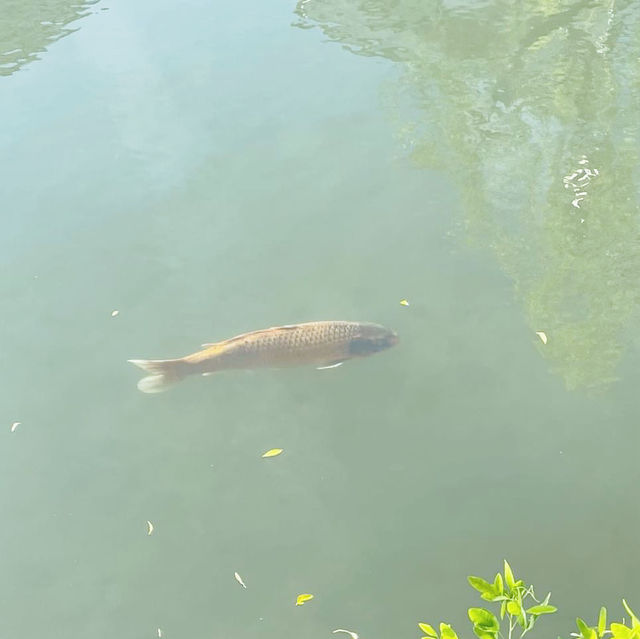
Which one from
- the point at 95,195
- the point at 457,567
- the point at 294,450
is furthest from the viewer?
the point at 95,195

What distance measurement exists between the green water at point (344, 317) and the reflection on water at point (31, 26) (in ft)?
4.11

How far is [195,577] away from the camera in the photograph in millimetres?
4309

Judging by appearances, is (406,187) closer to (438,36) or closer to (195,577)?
(438,36)

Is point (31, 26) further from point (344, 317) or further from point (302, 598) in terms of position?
point (302, 598)

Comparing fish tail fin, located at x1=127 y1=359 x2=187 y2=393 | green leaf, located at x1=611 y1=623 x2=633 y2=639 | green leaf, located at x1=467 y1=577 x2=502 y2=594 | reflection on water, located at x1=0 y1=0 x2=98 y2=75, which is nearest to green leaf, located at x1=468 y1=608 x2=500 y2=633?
green leaf, located at x1=467 y1=577 x2=502 y2=594

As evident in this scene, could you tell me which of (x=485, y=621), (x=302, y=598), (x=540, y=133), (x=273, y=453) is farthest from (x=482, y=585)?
(x=540, y=133)

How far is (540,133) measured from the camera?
6859 millimetres

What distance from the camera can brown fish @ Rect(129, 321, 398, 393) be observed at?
4801 mm

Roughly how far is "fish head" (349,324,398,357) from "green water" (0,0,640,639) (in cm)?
13

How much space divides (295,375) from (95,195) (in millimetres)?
2906

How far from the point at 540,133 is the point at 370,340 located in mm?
2966

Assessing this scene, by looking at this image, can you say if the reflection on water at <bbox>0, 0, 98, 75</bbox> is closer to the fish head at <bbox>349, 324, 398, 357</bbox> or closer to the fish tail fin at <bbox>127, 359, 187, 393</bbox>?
the fish tail fin at <bbox>127, 359, 187, 393</bbox>

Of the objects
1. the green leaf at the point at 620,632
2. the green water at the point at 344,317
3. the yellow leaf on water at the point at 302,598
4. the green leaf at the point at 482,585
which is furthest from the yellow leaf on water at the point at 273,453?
the green leaf at the point at 620,632

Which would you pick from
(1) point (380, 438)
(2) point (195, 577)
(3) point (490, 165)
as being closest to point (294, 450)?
(1) point (380, 438)
